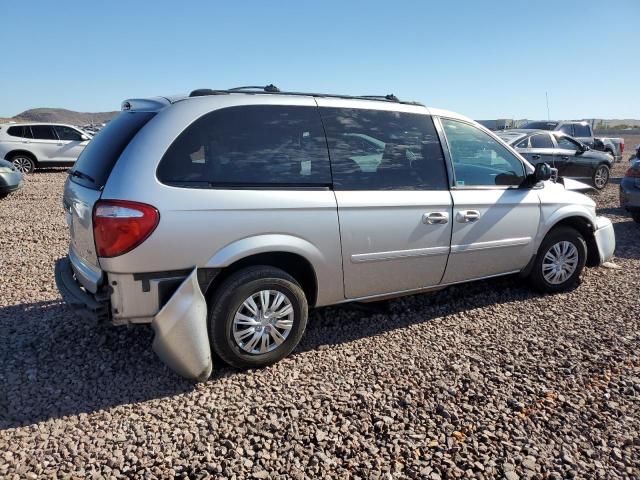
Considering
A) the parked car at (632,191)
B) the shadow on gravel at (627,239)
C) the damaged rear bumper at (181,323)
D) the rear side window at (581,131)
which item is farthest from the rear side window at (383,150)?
the rear side window at (581,131)

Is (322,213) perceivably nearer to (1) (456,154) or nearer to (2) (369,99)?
(2) (369,99)

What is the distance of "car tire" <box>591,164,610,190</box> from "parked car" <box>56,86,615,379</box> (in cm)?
951

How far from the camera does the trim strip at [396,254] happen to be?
3561mm

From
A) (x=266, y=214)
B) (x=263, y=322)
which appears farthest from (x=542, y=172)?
(x=263, y=322)

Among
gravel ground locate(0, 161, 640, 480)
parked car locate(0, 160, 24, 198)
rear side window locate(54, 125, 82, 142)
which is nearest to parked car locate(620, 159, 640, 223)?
gravel ground locate(0, 161, 640, 480)

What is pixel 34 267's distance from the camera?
546 cm

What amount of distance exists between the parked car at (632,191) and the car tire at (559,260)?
13.2 ft

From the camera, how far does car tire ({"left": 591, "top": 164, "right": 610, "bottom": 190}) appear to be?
486 inches

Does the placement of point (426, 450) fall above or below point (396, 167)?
below

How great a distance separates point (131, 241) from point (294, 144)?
4.25ft

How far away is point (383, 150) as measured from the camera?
3746mm

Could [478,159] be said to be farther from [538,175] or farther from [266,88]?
[266,88]

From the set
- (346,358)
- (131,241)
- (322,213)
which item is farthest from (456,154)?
(131,241)

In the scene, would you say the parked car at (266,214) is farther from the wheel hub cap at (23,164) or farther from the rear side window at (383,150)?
the wheel hub cap at (23,164)
